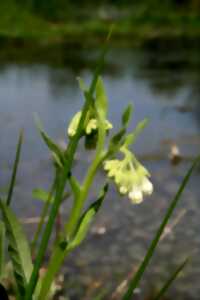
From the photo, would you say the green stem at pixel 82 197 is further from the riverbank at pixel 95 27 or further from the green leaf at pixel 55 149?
the riverbank at pixel 95 27

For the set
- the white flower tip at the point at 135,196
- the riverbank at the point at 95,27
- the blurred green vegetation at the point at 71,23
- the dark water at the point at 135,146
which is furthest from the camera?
the blurred green vegetation at the point at 71,23

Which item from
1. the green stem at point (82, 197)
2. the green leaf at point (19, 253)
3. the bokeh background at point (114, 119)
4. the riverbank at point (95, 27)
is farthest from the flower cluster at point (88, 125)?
the riverbank at point (95, 27)

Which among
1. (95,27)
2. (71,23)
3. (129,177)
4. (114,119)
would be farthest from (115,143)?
Answer: (71,23)

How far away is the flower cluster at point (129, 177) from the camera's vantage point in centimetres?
69

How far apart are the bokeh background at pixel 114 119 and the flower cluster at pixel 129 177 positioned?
1.51ft

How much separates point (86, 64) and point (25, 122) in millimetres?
1897

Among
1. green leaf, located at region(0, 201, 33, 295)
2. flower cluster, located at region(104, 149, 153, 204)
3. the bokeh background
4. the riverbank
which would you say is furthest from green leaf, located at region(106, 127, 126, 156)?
the riverbank

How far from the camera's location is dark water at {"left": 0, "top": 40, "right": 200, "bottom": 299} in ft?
4.19

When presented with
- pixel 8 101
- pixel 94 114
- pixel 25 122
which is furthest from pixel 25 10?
pixel 94 114

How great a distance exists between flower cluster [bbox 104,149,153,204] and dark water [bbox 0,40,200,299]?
1.68 feet

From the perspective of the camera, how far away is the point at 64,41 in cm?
594

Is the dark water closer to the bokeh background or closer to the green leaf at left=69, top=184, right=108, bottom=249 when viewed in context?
the bokeh background

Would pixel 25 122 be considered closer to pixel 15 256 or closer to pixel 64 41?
pixel 15 256

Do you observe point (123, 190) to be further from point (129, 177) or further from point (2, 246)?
point (2, 246)
